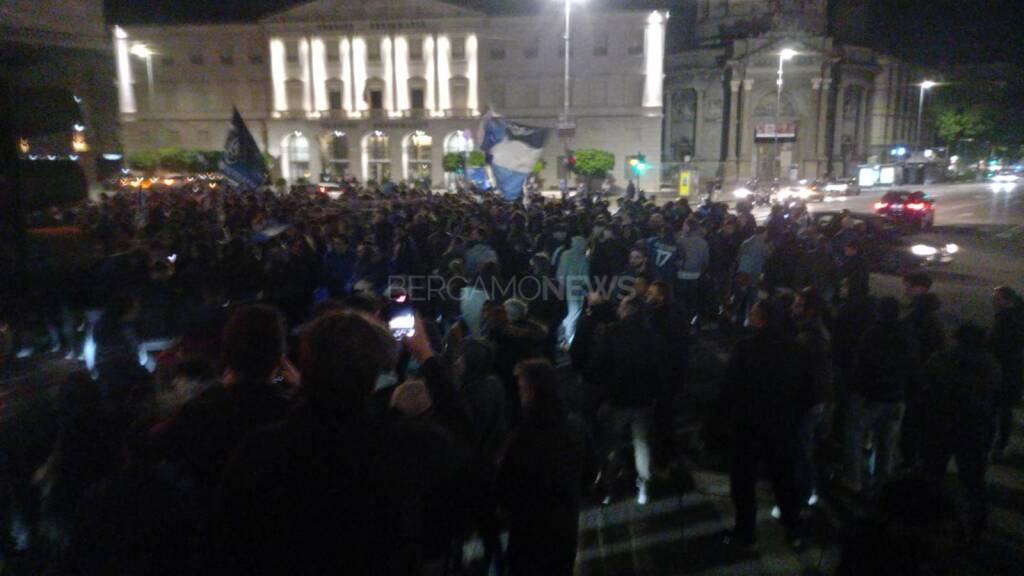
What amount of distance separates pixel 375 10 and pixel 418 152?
471 inches

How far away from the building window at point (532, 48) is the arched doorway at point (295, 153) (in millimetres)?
20326

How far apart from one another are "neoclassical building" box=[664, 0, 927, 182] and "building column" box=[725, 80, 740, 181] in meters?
0.08

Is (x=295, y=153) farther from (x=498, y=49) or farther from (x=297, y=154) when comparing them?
(x=498, y=49)

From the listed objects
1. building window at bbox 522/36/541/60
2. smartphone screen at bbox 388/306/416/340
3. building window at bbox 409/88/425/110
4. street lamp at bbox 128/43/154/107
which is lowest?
smartphone screen at bbox 388/306/416/340

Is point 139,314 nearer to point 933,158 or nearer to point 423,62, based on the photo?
point 423,62

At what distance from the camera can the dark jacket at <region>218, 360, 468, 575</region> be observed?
76.3 inches

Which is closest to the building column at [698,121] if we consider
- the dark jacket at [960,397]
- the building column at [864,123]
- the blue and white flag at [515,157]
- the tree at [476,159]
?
the building column at [864,123]

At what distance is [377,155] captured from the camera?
6681cm

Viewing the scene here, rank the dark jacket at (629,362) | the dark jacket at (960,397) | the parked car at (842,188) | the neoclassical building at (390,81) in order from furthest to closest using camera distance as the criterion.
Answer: the neoclassical building at (390,81), the parked car at (842,188), the dark jacket at (629,362), the dark jacket at (960,397)

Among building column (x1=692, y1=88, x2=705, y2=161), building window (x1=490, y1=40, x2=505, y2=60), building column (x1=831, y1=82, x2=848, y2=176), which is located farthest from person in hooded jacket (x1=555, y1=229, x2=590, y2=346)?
building column (x1=831, y1=82, x2=848, y2=176)

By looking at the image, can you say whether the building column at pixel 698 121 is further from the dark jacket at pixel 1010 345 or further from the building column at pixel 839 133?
the dark jacket at pixel 1010 345

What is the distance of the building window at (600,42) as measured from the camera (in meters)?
62.7

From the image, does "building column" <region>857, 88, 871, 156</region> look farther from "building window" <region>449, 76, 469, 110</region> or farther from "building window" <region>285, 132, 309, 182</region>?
"building window" <region>285, 132, 309, 182</region>

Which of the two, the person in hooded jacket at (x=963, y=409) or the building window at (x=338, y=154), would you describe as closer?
the person in hooded jacket at (x=963, y=409)
